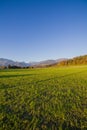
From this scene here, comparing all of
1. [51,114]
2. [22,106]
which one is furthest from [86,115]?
[22,106]

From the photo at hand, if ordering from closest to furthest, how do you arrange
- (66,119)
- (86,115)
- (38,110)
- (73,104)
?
(66,119) → (86,115) → (38,110) → (73,104)

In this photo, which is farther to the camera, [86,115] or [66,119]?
[86,115]

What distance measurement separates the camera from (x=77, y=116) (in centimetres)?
1151

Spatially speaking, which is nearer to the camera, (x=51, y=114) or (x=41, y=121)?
(x=41, y=121)

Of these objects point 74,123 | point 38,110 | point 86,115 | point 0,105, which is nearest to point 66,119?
point 74,123

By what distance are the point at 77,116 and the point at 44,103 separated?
13.0 ft

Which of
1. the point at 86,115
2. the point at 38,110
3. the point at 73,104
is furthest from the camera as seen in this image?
the point at 73,104

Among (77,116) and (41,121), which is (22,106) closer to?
(41,121)

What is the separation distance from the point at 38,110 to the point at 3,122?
10.8ft

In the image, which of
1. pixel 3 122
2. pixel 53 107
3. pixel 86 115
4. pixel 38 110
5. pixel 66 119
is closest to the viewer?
pixel 3 122

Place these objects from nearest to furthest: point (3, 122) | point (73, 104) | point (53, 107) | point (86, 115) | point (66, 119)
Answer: point (3, 122)
point (66, 119)
point (86, 115)
point (53, 107)
point (73, 104)

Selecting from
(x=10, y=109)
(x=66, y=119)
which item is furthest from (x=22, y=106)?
(x=66, y=119)

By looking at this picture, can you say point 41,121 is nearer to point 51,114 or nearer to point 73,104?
point 51,114

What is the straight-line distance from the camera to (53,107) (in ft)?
43.9
